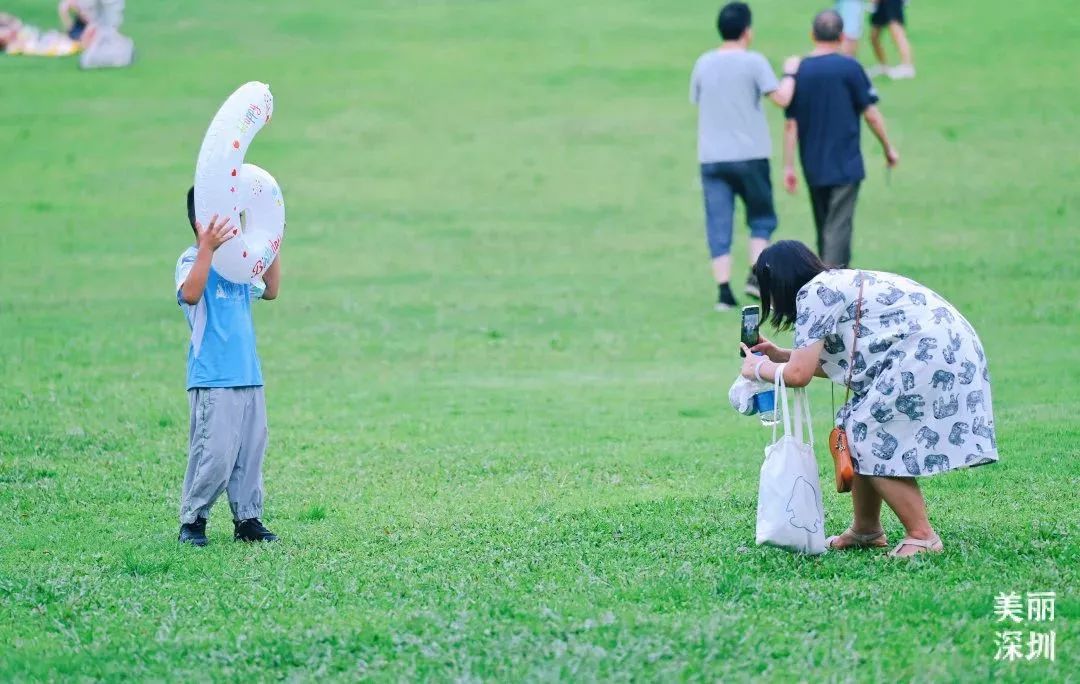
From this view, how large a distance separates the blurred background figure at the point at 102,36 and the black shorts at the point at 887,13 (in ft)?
36.4

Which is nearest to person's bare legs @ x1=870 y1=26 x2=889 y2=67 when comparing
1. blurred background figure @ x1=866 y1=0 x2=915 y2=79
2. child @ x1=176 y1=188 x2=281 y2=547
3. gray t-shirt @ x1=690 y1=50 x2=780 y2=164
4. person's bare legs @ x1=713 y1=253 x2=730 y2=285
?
blurred background figure @ x1=866 y1=0 x2=915 y2=79

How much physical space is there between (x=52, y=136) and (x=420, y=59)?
18.9ft

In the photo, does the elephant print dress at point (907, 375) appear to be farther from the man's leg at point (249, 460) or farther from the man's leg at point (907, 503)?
the man's leg at point (249, 460)

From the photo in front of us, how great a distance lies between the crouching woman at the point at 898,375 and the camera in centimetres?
568

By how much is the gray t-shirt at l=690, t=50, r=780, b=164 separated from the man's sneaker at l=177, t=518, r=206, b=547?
681 centimetres

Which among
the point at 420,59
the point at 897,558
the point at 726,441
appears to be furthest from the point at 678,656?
the point at 420,59

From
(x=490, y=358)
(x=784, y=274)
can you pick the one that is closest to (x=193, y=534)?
(x=784, y=274)

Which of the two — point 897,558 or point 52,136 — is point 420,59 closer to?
point 52,136

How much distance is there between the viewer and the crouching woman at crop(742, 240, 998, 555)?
5.68 meters

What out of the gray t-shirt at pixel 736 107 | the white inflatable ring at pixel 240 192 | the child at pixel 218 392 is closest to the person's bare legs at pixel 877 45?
the gray t-shirt at pixel 736 107

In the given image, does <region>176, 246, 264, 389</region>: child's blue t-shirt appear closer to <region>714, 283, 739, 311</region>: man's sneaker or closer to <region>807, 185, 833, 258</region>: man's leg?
<region>807, 185, 833, 258</region>: man's leg

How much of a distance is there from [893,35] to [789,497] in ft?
55.7

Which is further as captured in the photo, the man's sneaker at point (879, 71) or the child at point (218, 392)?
the man's sneaker at point (879, 71)

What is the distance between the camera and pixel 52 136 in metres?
20.1
